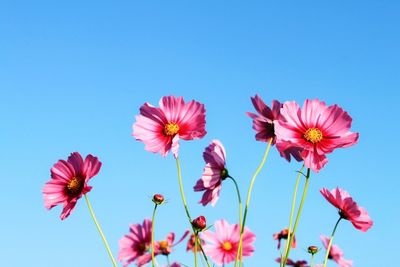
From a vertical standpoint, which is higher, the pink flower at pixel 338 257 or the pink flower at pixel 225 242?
the pink flower at pixel 338 257

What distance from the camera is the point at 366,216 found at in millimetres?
1635

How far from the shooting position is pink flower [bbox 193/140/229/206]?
163cm

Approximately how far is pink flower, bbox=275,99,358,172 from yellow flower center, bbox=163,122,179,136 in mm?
299

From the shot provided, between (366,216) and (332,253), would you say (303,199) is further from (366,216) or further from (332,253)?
(332,253)

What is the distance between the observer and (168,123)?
1.73m

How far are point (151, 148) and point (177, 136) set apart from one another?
3.1 inches

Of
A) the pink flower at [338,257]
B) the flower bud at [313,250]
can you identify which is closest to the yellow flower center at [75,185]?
the flower bud at [313,250]

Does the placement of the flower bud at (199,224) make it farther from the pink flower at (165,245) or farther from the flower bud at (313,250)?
the flower bud at (313,250)

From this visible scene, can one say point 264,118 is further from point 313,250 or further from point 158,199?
point 313,250

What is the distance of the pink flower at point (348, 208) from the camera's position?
1.60 m

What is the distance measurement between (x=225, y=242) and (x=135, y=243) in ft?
0.90

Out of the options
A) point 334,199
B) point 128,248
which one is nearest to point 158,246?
point 128,248

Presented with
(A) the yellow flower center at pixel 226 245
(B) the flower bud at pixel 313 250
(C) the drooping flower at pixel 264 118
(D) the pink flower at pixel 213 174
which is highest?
(C) the drooping flower at pixel 264 118

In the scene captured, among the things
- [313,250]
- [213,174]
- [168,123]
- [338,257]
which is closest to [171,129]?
[168,123]
